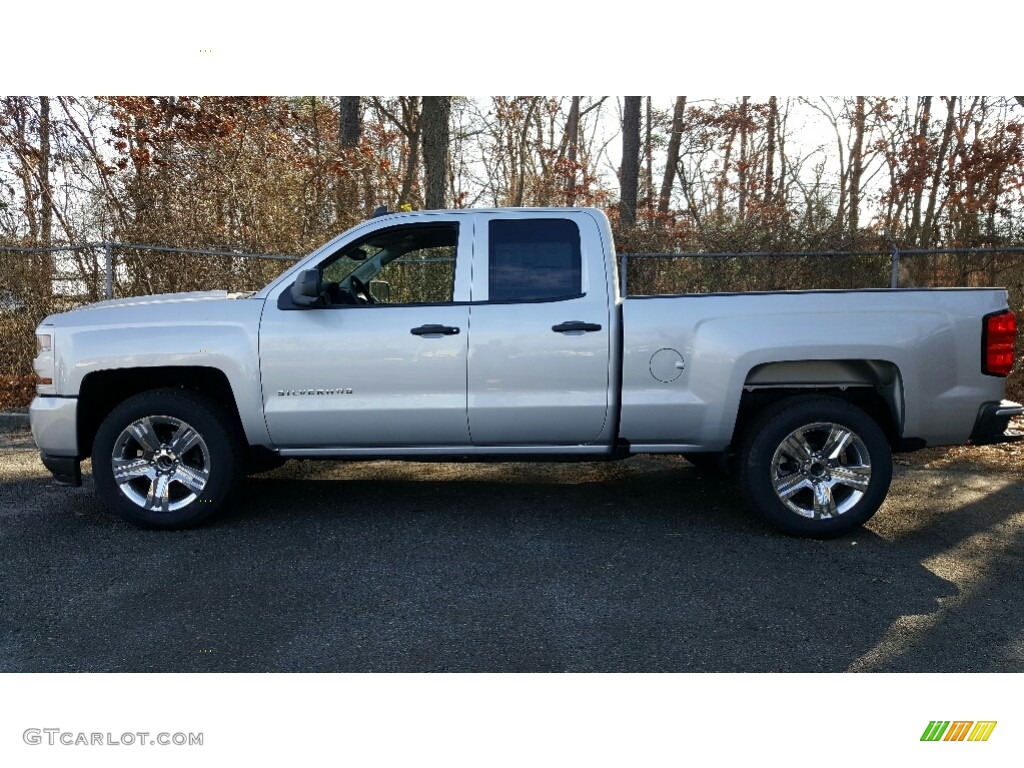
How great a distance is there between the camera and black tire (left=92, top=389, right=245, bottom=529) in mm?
4992

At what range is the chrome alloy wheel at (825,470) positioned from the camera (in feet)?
16.0

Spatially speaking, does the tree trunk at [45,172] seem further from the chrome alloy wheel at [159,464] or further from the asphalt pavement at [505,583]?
the chrome alloy wheel at [159,464]

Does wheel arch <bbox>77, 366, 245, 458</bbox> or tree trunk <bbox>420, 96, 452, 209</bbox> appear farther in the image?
tree trunk <bbox>420, 96, 452, 209</bbox>

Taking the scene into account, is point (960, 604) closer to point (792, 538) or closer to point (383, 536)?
point (792, 538)

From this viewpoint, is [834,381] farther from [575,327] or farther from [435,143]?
[435,143]

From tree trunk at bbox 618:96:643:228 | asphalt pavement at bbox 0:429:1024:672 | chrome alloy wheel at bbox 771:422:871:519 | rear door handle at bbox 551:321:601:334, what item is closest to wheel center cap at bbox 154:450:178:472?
asphalt pavement at bbox 0:429:1024:672

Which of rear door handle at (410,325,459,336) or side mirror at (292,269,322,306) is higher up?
side mirror at (292,269,322,306)

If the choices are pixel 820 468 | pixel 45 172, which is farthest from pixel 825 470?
pixel 45 172

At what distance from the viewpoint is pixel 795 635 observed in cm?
357

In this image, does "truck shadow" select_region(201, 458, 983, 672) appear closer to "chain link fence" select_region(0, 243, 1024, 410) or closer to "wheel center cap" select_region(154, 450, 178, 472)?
"wheel center cap" select_region(154, 450, 178, 472)

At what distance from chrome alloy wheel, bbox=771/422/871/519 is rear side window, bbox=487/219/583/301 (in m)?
1.66

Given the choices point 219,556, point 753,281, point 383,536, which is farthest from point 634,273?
point 219,556

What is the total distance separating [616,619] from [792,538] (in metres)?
1.75
